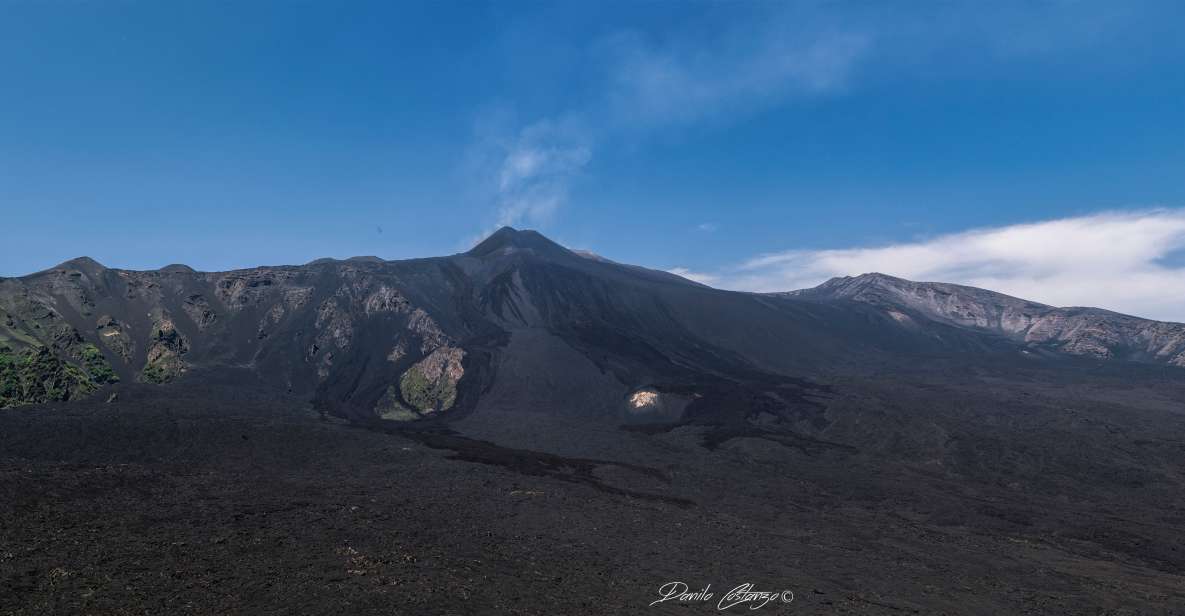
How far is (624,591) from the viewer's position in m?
20.1

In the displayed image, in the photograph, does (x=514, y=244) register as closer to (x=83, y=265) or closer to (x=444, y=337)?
(x=444, y=337)

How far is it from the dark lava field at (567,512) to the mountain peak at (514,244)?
89.6m

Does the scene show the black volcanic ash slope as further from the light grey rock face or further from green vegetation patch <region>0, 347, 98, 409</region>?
the light grey rock face

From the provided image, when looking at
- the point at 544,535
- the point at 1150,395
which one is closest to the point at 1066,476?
the point at 544,535

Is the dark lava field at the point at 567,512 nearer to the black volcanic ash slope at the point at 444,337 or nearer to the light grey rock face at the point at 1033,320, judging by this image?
the black volcanic ash slope at the point at 444,337

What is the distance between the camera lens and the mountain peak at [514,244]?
148 metres

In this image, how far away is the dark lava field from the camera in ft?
62.9

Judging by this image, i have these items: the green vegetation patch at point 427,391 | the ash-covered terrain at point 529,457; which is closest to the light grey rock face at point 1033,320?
the ash-covered terrain at point 529,457

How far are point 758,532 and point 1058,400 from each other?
64848mm

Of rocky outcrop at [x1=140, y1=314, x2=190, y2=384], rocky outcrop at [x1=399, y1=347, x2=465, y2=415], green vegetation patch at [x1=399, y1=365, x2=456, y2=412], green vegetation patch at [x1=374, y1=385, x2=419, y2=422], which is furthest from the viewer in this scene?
rocky outcrop at [x1=140, y1=314, x2=190, y2=384]

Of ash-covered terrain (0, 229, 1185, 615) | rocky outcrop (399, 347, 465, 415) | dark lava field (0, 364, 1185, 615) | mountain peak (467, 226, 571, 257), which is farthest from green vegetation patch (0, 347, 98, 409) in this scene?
mountain peak (467, 226, 571, 257)

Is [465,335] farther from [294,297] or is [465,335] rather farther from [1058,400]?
[1058,400]

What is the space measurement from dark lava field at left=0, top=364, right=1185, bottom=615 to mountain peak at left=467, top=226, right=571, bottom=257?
294 ft

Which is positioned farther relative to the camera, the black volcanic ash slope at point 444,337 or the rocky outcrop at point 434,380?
the black volcanic ash slope at point 444,337
